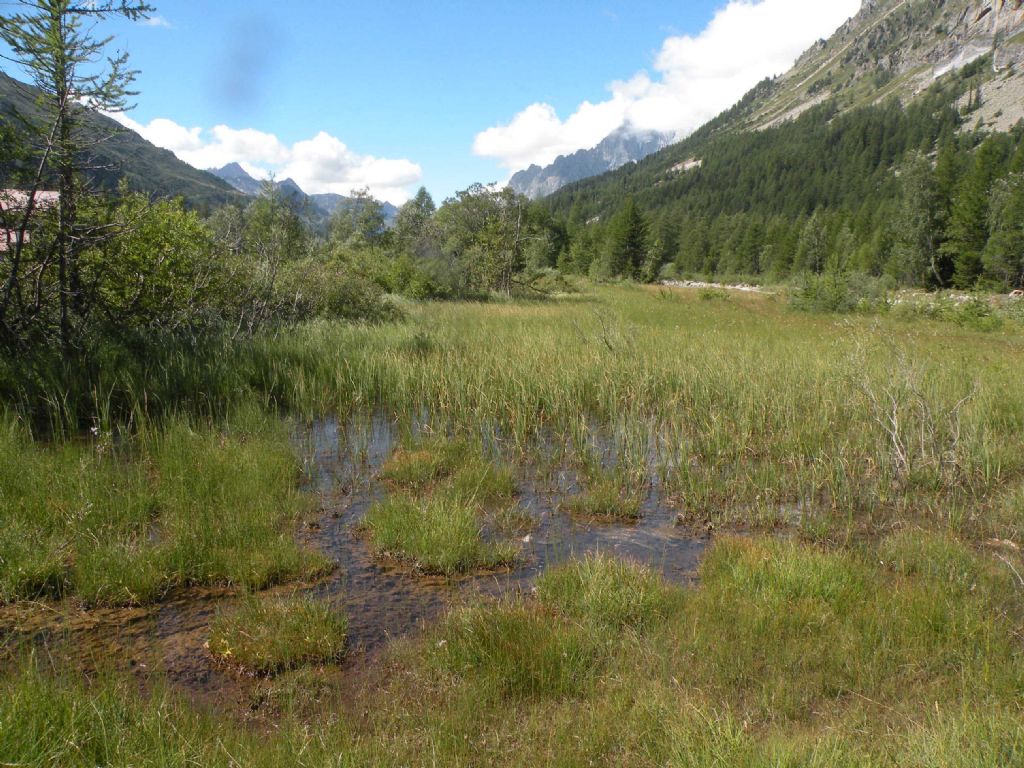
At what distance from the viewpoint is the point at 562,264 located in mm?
79438

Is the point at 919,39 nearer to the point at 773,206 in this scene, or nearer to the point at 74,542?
the point at 773,206

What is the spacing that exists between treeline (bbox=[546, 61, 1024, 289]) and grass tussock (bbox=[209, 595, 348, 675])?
40009mm

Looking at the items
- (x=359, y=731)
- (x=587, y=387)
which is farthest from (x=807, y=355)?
(x=359, y=731)

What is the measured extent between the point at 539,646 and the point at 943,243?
63169 mm

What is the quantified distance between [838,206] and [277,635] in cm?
13274

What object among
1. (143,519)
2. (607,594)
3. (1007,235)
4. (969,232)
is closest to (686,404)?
(607,594)

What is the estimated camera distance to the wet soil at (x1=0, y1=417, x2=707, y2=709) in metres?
3.06

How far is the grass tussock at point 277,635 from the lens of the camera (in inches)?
123

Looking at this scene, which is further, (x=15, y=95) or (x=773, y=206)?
(x=773, y=206)

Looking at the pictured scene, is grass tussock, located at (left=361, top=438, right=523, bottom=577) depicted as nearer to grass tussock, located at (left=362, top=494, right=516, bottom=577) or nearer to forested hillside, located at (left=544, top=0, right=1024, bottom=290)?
grass tussock, located at (left=362, top=494, right=516, bottom=577)

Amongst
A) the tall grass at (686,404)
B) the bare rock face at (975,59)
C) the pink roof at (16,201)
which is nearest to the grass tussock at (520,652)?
the tall grass at (686,404)

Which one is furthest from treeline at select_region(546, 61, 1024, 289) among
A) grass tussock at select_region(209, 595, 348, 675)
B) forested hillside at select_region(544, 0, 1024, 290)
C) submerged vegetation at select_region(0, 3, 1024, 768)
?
grass tussock at select_region(209, 595, 348, 675)

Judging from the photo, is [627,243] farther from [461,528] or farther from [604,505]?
[461,528]

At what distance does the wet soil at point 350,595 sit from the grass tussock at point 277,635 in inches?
3.3
